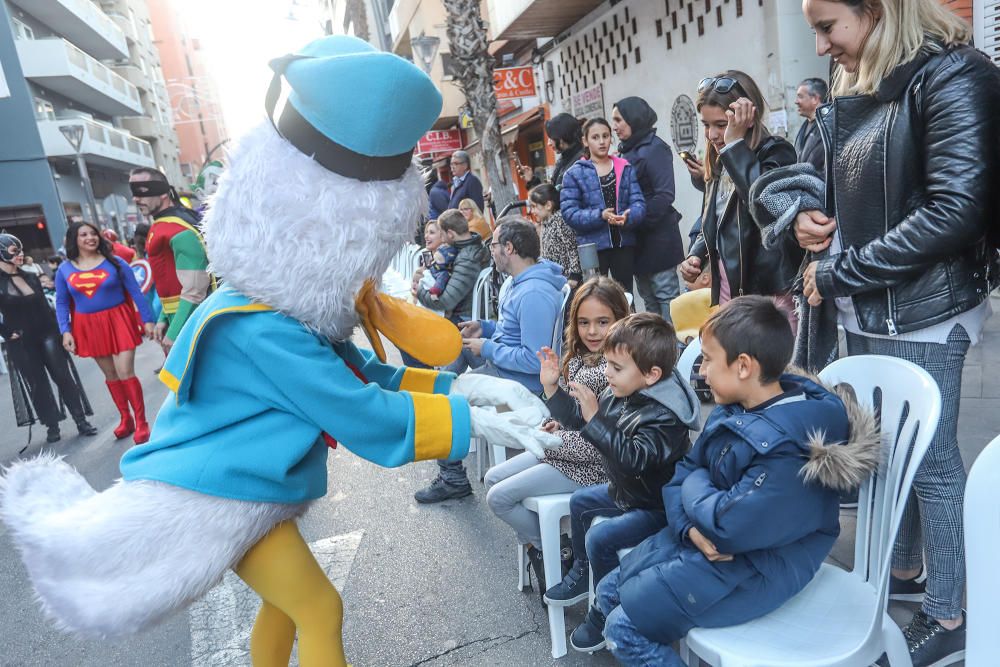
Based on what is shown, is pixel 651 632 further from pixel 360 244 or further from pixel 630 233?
pixel 630 233

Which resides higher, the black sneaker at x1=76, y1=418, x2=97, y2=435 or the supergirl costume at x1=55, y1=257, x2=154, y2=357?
the supergirl costume at x1=55, y1=257, x2=154, y2=357

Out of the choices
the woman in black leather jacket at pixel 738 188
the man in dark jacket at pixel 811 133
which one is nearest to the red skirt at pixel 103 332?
the woman in black leather jacket at pixel 738 188

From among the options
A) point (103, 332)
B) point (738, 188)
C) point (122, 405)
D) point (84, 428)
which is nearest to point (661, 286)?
point (738, 188)

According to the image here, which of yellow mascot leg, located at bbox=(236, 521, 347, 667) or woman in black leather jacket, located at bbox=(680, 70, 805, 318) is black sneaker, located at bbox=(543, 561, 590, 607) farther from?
woman in black leather jacket, located at bbox=(680, 70, 805, 318)

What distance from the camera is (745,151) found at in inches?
100

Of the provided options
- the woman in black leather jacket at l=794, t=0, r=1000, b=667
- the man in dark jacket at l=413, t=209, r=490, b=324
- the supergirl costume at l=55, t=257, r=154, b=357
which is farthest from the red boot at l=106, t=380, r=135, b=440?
the woman in black leather jacket at l=794, t=0, r=1000, b=667

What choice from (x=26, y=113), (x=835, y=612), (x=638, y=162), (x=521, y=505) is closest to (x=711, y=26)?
(x=638, y=162)

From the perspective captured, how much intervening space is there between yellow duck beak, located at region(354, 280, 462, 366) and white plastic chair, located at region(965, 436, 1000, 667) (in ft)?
4.00

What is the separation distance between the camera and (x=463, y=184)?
783 cm

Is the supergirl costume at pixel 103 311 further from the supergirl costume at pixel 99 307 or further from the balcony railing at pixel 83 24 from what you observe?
the balcony railing at pixel 83 24

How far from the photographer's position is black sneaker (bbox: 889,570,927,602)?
2223 mm

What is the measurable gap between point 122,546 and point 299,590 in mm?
427

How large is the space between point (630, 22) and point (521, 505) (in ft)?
26.2

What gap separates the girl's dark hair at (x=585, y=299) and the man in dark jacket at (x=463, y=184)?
530 cm
